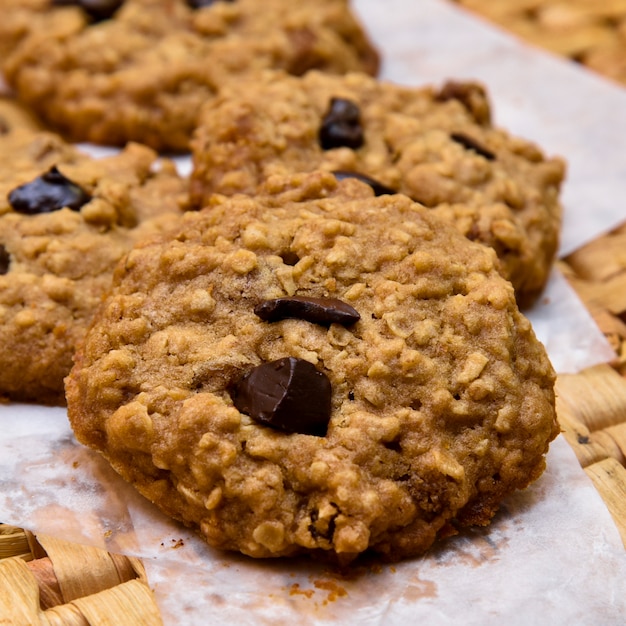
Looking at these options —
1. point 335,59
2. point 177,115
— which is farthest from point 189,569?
point 335,59

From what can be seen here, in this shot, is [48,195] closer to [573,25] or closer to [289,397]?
[289,397]

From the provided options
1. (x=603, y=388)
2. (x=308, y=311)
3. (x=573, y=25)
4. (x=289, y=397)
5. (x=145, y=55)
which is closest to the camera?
(x=289, y=397)

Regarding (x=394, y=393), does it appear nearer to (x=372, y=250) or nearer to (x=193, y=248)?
(x=372, y=250)

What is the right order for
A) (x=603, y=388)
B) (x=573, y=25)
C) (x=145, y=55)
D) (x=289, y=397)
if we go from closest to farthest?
(x=289, y=397) < (x=603, y=388) < (x=145, y=55) < (x=573, y=25)

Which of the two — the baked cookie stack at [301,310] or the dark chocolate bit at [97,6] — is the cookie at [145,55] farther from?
the baked cookie stack at [301,310]

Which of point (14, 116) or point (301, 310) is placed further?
point (14, 116)

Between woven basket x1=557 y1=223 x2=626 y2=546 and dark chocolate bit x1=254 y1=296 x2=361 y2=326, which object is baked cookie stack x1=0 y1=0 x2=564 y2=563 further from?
woven basket x1=557 y1=223 x2=626 y2=546

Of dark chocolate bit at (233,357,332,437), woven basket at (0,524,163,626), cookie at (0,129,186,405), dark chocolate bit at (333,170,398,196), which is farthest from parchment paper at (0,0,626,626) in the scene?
dark chocolate bit at (333,170,398,196)

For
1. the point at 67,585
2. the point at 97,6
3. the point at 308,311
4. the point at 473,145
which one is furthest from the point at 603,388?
the point at 97,6
